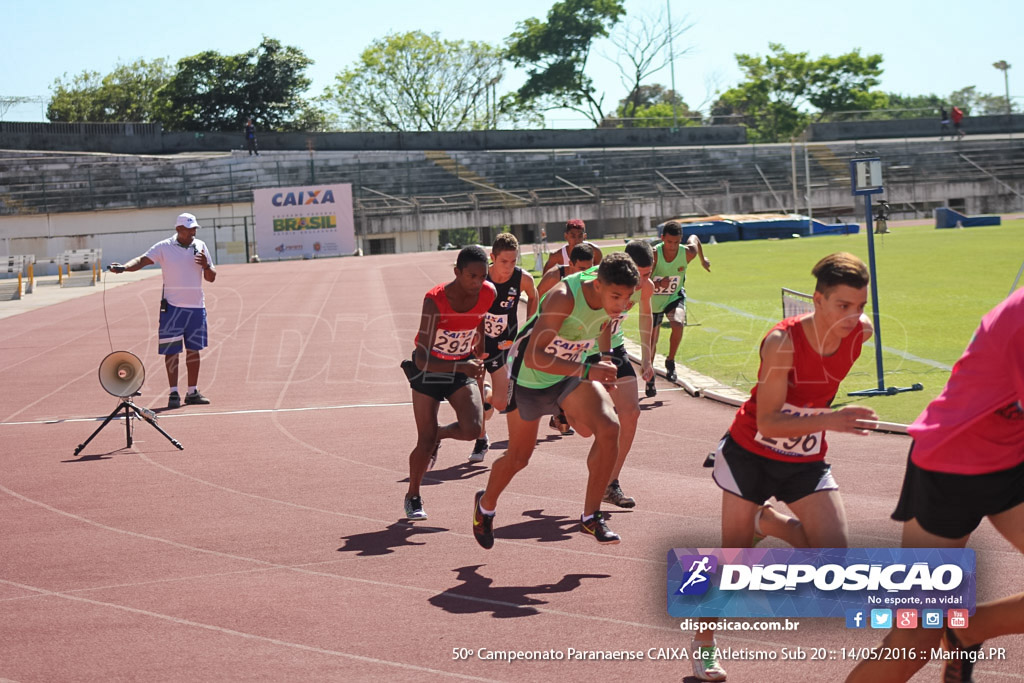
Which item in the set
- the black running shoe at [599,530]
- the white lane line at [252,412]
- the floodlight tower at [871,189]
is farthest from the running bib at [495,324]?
the floodlight tower at [871,189]

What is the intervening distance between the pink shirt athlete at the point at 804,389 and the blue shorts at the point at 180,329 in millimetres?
9938

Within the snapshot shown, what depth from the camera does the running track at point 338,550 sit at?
508cm

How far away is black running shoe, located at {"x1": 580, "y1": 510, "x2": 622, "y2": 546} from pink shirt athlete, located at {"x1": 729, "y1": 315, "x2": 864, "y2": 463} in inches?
79.2

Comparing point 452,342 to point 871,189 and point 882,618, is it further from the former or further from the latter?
point 871,189

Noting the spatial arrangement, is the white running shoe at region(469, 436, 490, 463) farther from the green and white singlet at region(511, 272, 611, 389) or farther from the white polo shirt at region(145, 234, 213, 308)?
the white polo shirt at region(145, 234, 213, 308)

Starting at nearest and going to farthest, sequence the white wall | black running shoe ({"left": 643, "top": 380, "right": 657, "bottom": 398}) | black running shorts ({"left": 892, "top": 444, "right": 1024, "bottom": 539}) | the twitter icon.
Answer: black running shorts ({"left": 892, "top": 444, "right": 1024, "bottom": 539}) → the twitter icon → black running shoe ({"left": 643, "top": 380, "right": 657, "bottom": 398}) → the white wall

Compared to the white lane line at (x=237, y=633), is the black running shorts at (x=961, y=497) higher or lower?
higher

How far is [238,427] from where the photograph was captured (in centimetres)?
1206

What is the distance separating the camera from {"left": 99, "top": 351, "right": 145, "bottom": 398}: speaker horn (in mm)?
10945

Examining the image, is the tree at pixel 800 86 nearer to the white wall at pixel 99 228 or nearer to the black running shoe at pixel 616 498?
the white wall at pixel 99 228

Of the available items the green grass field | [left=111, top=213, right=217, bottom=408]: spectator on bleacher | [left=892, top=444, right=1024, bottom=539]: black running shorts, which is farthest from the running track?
the green grass field

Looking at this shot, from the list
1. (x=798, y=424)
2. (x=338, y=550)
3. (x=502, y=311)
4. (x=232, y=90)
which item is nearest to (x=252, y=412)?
(x=502, y=311)

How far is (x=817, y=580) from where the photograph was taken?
4.11 metres

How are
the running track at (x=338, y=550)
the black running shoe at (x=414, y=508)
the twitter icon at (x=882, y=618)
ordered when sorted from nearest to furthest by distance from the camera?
the twitter icon at (x=882, y=618) < the running track at (x=338, y=550) < the black running shoe at (x=414, y=508)
